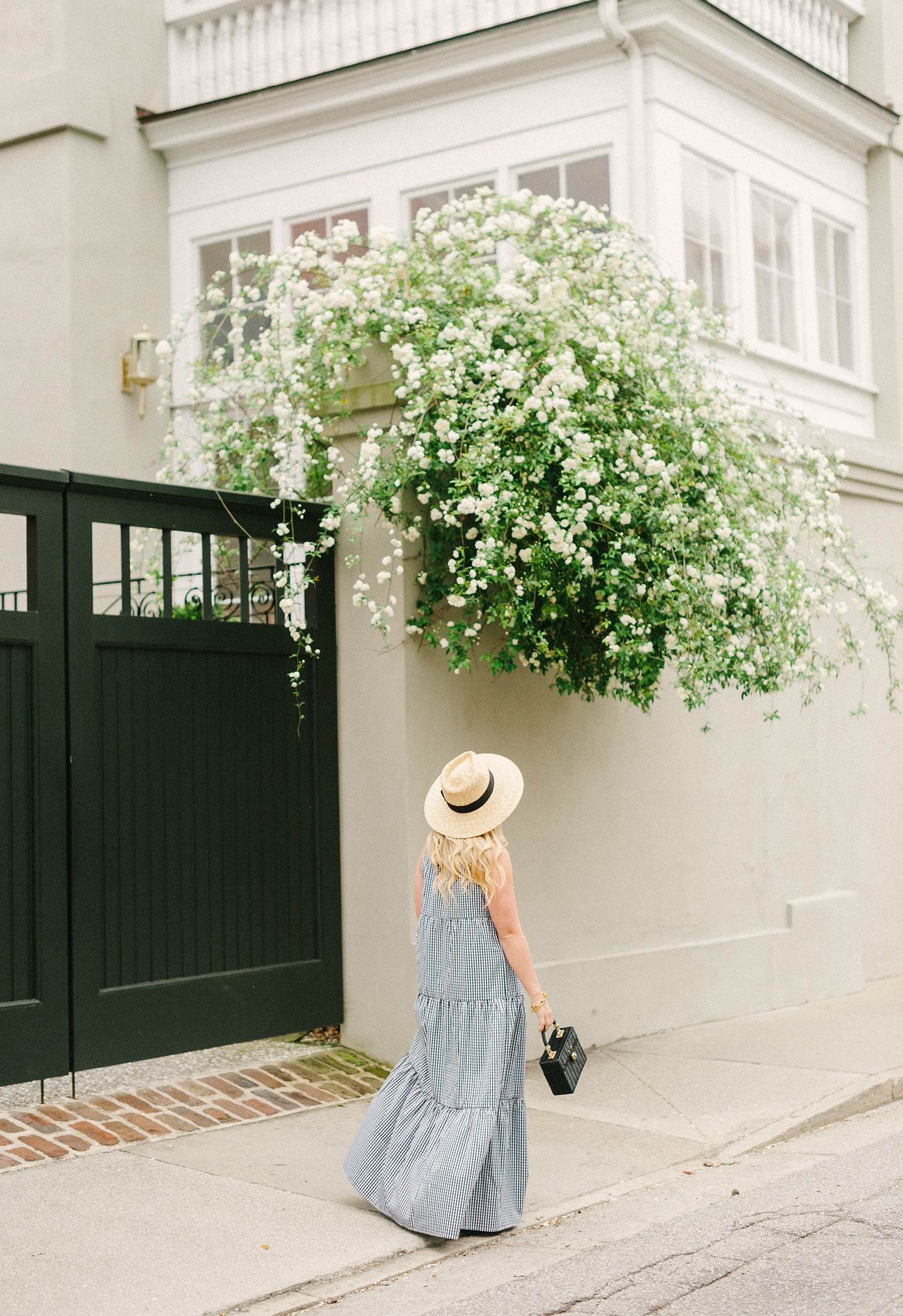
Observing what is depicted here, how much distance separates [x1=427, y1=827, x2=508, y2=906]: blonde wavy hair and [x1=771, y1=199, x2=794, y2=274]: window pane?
812cm

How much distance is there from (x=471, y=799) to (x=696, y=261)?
7045 mm

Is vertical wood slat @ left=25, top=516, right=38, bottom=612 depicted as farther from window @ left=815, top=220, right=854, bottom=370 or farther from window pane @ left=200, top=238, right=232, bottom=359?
window @ left=815, top=220, right=854, bottom=370

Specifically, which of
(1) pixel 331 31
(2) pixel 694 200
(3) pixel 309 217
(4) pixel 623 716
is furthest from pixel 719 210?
(4) pixel 623 716

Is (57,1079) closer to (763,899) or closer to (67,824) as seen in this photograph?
(67,824)

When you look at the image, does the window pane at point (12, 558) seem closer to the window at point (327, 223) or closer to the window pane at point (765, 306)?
the window at point (327, 223)

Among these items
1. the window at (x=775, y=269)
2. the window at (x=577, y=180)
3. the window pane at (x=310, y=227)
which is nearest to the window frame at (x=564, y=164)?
the window at (x=577, y=180)

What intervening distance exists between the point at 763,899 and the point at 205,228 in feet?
24.4

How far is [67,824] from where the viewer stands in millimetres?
6402

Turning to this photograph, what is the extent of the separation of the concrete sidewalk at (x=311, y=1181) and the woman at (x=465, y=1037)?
202 mm

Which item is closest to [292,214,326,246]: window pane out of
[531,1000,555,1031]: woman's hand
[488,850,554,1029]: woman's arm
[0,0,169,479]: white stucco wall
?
[0,0,169,479]: white stucco wall

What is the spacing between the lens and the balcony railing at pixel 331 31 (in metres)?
11.6

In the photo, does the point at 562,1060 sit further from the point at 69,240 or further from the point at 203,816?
the point at 69,240

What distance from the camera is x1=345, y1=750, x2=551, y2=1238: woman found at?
514 cm

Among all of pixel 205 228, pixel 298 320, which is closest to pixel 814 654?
pixel 298 320
